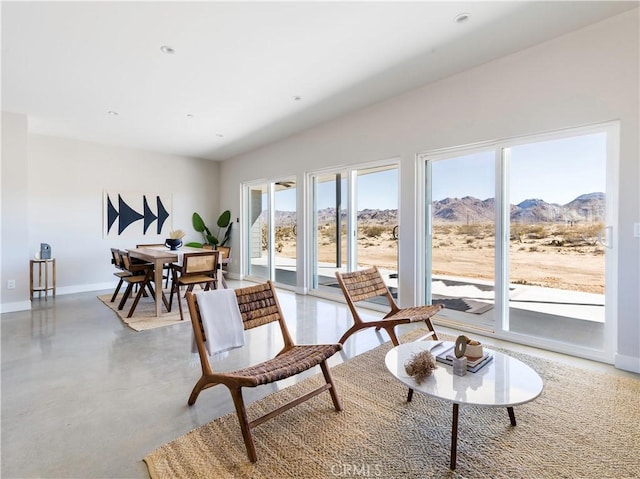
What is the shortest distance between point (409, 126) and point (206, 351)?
3.43 m

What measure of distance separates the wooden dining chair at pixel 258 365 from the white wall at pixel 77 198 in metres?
4.24

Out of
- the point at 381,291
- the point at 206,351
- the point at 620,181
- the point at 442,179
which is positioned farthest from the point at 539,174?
the point at 206,351

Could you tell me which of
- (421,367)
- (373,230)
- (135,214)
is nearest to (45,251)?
(135,214)

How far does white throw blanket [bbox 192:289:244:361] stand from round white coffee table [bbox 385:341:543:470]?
991mm


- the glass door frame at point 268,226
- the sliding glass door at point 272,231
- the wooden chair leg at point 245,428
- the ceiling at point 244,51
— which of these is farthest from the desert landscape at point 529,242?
the wooden chair leg at point 245,428

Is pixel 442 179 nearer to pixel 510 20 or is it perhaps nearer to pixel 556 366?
pixel 510 20

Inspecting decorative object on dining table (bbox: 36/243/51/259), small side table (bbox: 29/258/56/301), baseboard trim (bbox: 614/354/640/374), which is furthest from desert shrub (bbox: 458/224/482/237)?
decorative object on dining table (bbox: 36/243/51/259)

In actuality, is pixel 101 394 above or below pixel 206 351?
below

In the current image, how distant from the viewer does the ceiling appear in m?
2.44

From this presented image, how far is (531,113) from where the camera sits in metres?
3.05

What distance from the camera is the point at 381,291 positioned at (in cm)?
348

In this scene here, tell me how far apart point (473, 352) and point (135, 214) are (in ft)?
21.8

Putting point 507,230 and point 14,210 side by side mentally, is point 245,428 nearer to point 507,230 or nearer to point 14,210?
point 507,230

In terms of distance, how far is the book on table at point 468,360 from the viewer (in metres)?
1.77
